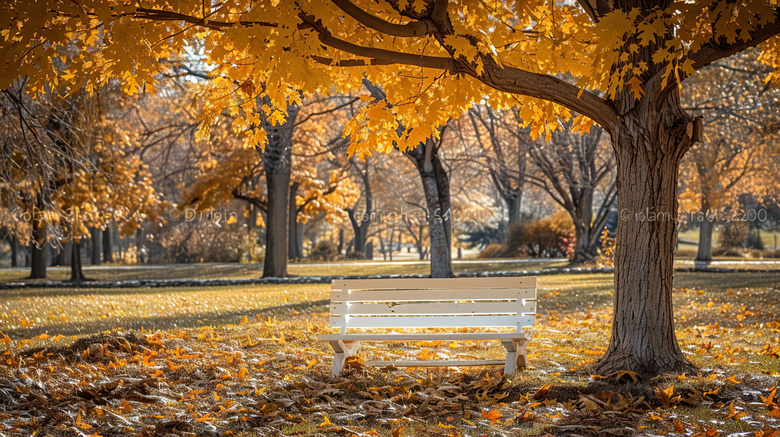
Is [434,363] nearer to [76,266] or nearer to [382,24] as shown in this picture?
[382,24]

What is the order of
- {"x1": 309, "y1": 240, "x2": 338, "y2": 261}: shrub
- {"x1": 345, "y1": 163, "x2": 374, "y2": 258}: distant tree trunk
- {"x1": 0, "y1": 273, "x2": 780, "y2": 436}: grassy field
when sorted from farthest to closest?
{"x1": 345, "y1": 163, "x2": 374, "y2": 258}: distant tree trunk, {"x1": 309, "y1": 240, "x2": 338, "y2": 261}: shrub, {"x1": 0, "y1": 273, "x2": 780, "y2": 436}: grassy field

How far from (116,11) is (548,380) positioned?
4.07 m

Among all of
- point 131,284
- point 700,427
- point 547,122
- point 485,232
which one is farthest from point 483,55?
point 485,232

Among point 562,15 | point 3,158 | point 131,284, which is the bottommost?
point 131,284

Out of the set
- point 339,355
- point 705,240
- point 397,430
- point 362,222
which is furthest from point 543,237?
point 397,430

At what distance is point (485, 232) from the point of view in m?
54.5

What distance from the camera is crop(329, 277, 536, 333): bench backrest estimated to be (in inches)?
218

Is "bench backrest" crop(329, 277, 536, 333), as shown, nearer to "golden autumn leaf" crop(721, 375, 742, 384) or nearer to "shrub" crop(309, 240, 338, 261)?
"golden autumn leaf" crop(721, 375, 742, 384)

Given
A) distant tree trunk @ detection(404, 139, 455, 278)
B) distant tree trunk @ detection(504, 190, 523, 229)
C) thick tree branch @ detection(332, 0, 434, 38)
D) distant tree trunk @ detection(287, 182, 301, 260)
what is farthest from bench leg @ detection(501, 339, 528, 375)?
distant tree trunk @ detection(504, 190, 523, 229)

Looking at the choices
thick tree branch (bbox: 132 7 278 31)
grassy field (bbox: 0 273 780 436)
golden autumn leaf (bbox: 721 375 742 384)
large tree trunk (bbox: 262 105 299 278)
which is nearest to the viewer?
grassy field (bbox: 0 273 780 436)

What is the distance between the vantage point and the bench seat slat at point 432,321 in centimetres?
550

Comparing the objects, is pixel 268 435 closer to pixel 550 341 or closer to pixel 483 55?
pixel 483 55

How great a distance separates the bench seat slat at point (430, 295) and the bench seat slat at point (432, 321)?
159mm

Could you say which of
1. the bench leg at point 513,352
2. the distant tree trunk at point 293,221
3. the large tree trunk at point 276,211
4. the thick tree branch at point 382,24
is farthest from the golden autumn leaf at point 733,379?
the distant tree trunk at point 293,221
